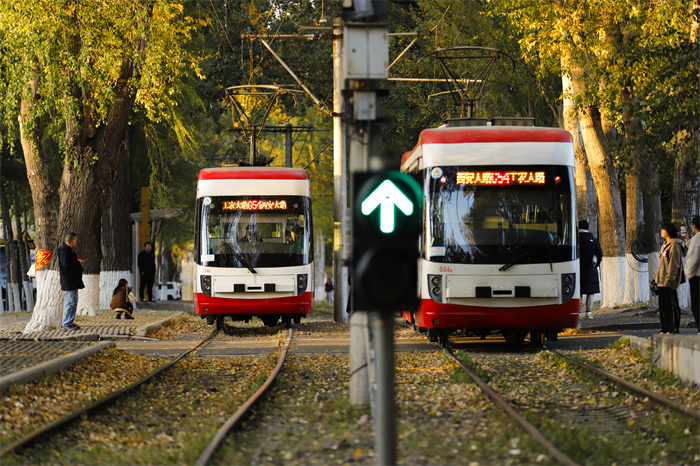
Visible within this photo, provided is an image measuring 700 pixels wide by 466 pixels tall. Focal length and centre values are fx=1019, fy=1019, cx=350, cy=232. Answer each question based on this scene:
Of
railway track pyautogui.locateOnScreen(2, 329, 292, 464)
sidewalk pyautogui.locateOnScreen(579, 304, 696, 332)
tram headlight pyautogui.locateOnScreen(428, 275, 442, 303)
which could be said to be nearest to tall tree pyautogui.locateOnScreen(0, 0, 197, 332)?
tram headlight pyautogui.locateOnScreen(428, 275, 442, 303)

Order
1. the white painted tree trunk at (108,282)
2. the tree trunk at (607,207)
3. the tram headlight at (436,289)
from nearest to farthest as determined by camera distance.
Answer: the tram headlight at (436,289) < the tree trunk at (607,207) < the white painted tree trunk at (108,282)

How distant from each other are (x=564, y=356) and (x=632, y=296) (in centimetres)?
1188

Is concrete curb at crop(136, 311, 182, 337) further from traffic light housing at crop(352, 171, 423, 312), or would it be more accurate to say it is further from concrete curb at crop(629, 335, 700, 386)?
traffic light housing at crop(352, 171, 423, 312)

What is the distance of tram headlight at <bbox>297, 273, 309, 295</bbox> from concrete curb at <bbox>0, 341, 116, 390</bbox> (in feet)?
21.8

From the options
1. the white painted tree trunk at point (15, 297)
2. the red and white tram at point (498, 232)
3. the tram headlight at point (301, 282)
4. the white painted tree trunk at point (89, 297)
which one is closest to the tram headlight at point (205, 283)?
the tram headlight at point (301, 282)

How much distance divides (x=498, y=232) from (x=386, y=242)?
9327mm

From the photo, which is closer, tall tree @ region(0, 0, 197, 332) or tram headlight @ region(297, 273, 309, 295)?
tall tree @ region(0, 0, 197, 332)

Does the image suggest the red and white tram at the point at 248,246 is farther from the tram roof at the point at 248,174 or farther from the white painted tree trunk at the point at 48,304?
the white painted tree trunk at the point at 48,304

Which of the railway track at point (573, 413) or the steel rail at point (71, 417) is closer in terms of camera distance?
the steel rail at point (71, 417)

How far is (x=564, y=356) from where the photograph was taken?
13.7 meters

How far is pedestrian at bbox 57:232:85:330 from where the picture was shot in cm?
1856

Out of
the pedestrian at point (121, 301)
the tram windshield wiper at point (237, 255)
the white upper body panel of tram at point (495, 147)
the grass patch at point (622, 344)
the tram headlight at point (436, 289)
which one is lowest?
the grass patch at point (622, 344)

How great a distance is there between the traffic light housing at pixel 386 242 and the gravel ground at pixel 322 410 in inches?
74.0

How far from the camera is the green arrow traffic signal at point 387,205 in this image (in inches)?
235
